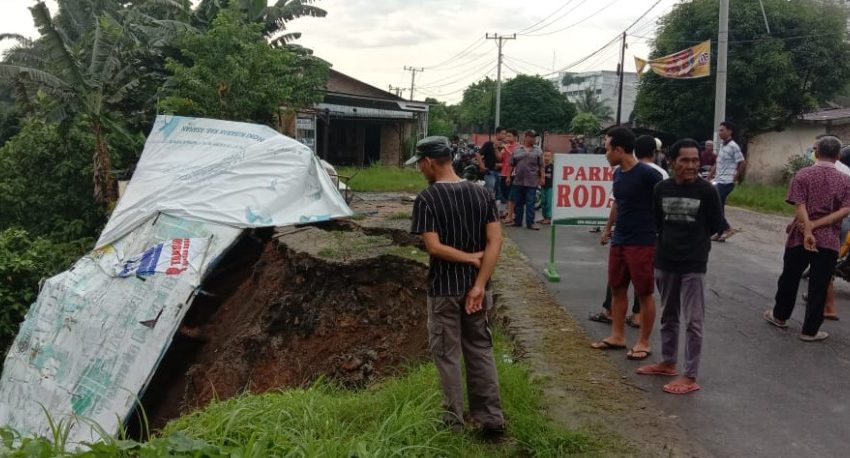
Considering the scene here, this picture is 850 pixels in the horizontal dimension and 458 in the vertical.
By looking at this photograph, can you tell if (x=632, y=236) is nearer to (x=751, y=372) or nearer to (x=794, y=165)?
(x=751, y=372)

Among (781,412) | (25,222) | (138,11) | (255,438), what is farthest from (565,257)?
(138,11)

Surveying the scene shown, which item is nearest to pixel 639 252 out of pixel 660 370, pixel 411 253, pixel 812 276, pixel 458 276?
pixel 660 370

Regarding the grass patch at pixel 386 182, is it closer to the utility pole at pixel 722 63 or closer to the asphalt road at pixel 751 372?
the utility pole at pixel 722 63

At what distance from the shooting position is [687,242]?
4.55 m

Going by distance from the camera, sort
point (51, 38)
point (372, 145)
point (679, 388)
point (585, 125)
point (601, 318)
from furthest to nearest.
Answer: point (585, 125), point (372, 145), point (51, 38), point (601, 318), point (679, 388)

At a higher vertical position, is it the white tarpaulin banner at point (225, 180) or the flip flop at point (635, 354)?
the white tarpaulin banner at point (225, 180)

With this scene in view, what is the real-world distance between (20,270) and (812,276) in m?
11.3

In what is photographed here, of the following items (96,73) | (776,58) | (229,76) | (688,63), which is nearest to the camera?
(229,76)

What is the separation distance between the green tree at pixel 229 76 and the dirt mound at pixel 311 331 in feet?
22.4

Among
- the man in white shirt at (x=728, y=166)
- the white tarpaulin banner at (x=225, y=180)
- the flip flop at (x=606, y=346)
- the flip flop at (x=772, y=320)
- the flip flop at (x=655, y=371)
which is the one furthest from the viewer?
the man in white shirt at (x=728, y=166)

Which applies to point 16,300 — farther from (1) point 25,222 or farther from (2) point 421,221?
(2) point 421,221

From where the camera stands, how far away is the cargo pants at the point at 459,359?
3.77 meters

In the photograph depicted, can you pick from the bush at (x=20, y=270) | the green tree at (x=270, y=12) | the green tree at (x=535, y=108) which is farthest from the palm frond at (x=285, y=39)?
the green tree at (x=535, y=108)

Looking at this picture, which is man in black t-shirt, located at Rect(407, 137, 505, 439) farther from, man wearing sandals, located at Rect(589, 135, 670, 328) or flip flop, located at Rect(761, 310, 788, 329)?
flip flop, located at Rect(761, 310, 788, 329)
